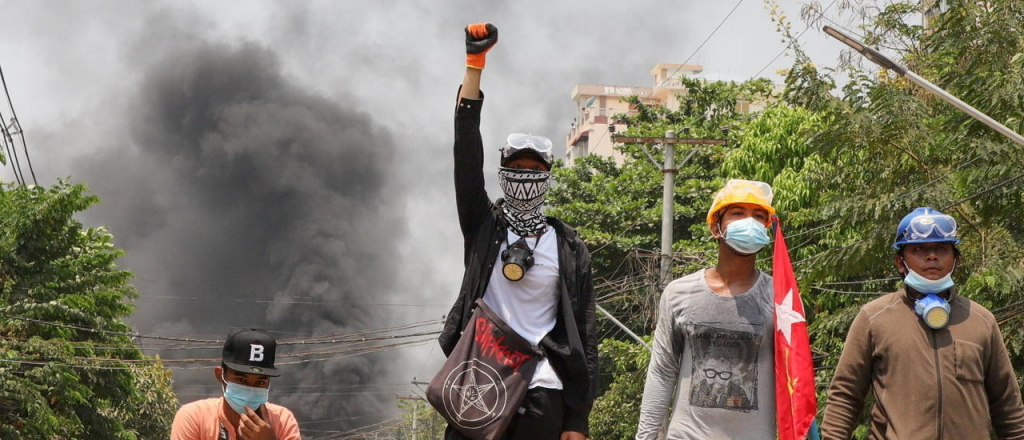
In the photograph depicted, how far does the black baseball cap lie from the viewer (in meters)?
4.42

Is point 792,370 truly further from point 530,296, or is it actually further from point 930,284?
point 530,296

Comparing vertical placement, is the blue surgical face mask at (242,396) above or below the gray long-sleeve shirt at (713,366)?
below

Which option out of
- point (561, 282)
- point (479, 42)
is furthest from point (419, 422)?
point (479, 42)

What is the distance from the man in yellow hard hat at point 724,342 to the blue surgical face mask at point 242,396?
1.43 m

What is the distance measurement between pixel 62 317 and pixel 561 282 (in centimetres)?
2134

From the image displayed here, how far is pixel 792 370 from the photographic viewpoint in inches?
173

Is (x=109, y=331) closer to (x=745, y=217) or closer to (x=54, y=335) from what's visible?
(x=54, y=335)

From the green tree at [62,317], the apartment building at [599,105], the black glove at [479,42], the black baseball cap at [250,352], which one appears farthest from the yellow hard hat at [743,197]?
the apartment building at [599,105]

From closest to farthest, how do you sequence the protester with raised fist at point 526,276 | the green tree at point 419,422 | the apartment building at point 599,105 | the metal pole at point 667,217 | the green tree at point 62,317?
the protester with raised fist at point 526,276
the green tree at point 62,317
the metal pole at point 667,217
the green tree at point 419,422
the apartment building at point 599,105

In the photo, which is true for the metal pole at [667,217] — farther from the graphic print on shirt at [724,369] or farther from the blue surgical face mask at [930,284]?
the graphic print on shirt at [724,369]

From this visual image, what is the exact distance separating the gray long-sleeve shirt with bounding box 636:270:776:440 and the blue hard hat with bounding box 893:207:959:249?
555 mm

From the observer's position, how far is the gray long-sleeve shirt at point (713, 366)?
4.51 metres

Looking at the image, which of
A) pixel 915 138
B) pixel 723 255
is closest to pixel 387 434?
pixel 915 138

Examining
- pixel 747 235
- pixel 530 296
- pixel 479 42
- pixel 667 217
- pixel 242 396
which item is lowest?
pixel 242 396
